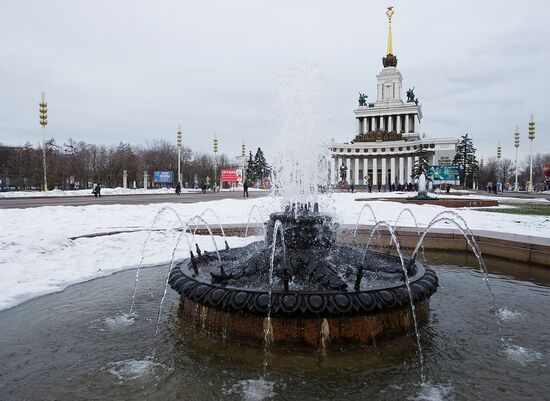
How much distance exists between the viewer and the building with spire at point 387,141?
314 feet

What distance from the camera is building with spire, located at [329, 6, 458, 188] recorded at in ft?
314

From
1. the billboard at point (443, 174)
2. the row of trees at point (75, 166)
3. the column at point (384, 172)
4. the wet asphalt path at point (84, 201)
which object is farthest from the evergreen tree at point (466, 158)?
the wet asphalt path at point (84, 201)

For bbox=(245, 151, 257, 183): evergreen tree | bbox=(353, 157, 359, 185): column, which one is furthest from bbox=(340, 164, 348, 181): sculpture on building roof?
bbox=(245, 151, 257, 183): evergreen tree

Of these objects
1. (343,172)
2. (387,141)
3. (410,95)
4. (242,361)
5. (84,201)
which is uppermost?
(410,95)

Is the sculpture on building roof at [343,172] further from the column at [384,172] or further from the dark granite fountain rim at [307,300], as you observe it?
the dark granite fountain rim at [307,300]

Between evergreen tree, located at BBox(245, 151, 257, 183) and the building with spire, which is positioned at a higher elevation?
the building with spire

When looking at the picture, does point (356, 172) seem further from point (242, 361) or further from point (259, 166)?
point (242, 361)

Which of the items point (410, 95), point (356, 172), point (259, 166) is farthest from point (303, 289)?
point (410, 95)

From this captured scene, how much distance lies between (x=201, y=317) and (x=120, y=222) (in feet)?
34.2

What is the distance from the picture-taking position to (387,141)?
98.9 meters

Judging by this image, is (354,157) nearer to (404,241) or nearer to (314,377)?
(404,241)

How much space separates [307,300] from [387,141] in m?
99.7

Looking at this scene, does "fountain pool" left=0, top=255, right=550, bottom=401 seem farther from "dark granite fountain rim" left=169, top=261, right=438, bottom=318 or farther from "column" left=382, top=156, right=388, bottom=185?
"column" left=382, top=156, right=388, bottom=185

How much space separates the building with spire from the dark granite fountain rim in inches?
3563
